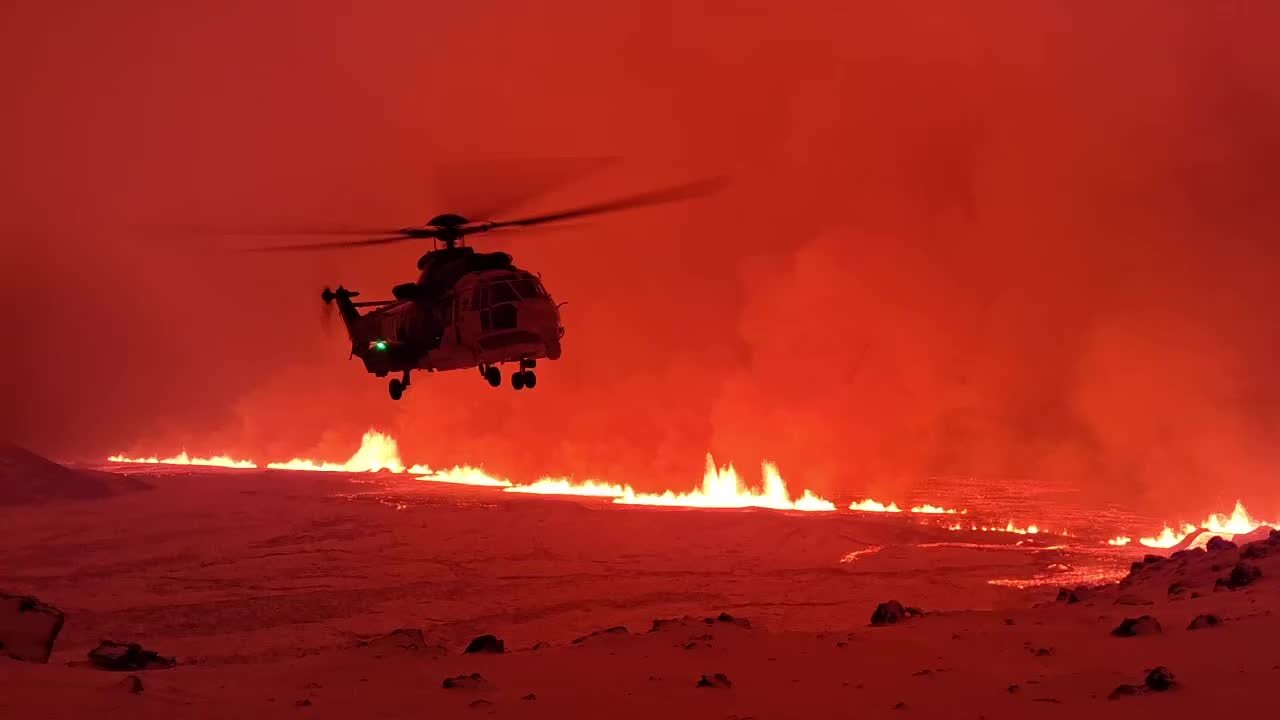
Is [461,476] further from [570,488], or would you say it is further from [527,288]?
[527,288]

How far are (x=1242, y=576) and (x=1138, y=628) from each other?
4353 mm

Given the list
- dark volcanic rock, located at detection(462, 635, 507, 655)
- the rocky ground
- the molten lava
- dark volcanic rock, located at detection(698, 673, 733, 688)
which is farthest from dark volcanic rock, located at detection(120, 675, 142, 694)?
the molten lava

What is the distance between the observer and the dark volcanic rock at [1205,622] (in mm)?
11570

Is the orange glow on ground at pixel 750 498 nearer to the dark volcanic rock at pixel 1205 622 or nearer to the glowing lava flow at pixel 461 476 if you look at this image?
the glowing lava flow at pixel 461 476

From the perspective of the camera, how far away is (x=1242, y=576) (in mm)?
14945

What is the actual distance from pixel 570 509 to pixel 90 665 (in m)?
42.5

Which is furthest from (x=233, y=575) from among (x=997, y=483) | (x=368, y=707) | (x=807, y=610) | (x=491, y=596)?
(x=997, y=483)

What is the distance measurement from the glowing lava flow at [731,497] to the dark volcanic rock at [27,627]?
48.2 m

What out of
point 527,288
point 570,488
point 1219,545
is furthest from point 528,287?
point 570,488

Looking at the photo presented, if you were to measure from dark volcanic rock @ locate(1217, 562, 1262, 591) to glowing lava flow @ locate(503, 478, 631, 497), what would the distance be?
58066 mm

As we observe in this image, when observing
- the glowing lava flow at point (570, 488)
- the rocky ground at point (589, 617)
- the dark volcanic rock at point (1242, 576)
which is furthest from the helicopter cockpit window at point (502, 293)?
the glowing lava flow at point (570, 488)

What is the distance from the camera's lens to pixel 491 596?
92.0ft

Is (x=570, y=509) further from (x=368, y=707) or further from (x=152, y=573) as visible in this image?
(x=368, y=707)

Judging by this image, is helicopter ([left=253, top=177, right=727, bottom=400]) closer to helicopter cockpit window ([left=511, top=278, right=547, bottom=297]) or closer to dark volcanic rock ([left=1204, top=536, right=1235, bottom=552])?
helicopter cockpit window ([left=511, top=278, right=547, bottom=297])
